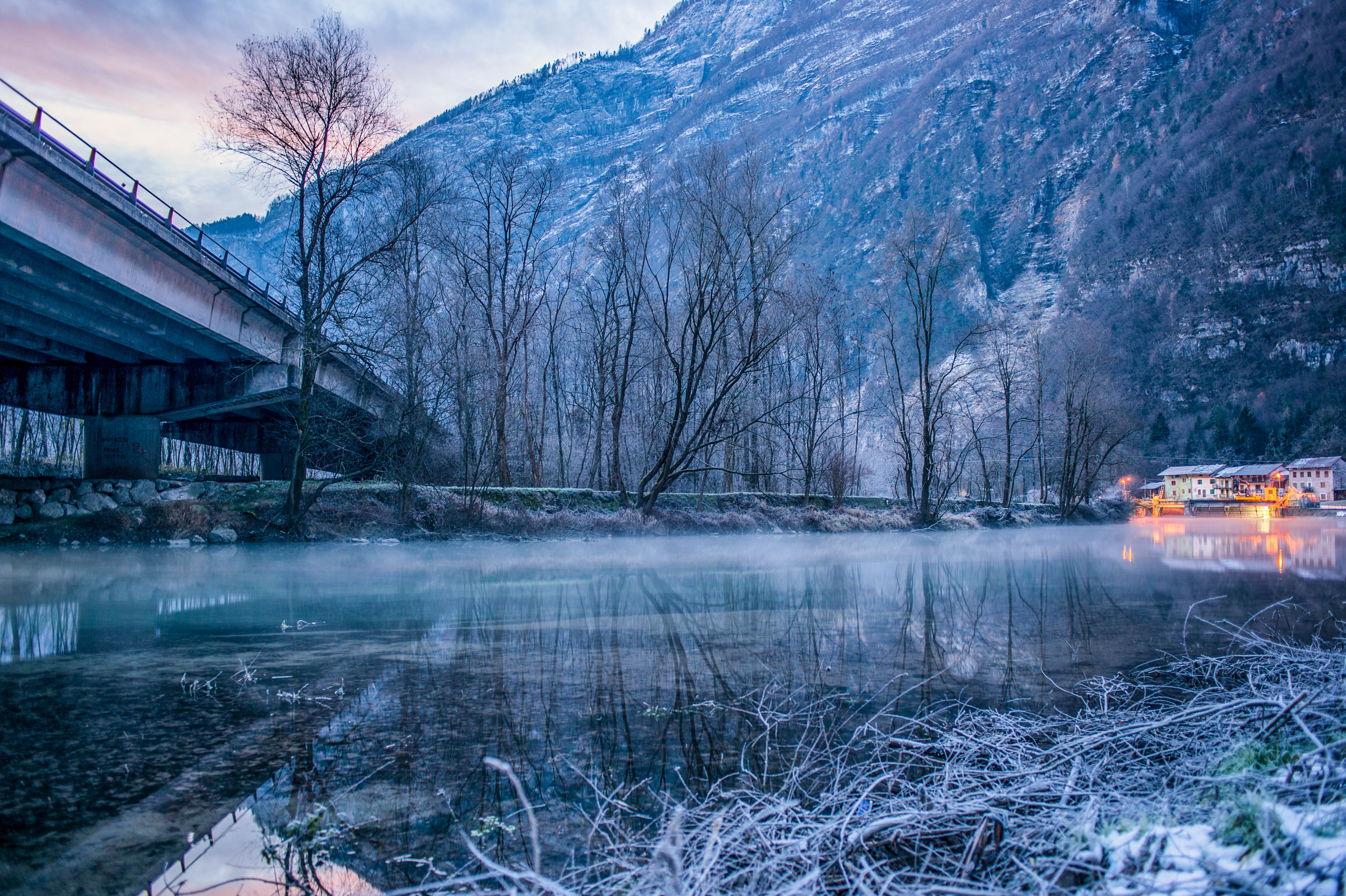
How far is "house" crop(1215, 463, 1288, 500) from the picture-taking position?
270 ft

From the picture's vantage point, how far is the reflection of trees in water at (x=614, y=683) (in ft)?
11.3

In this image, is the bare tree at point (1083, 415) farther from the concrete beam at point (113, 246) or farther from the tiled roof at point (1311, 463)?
the tiled roof at point (1311, 463)

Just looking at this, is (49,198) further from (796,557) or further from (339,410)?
(796,557)

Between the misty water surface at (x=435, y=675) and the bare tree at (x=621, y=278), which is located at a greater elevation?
the bare tree at (x=621, y=278)

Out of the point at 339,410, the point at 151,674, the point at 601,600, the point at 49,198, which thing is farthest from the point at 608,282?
the point at 151,674

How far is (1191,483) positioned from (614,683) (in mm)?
112400

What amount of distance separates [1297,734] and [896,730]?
1.71 m

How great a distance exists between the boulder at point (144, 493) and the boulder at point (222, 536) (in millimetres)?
2097

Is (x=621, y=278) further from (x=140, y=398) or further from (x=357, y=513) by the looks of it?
(x=140, y=398)

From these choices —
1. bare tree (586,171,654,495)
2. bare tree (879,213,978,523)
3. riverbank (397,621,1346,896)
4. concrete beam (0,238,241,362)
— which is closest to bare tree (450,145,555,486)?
bare tree (586,171,654,495)

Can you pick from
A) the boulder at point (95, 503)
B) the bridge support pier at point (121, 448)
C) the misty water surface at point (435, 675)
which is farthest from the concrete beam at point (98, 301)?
the misty water surface at point (435, 675)

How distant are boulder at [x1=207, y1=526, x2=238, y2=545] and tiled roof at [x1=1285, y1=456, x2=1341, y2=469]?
103 meters

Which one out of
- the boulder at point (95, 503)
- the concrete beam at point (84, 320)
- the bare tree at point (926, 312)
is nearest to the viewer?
the concrete beam at point (84, 320)

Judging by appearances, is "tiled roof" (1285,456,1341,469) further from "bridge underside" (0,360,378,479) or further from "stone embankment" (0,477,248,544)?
"stone embankment" (0,477,248,544)
